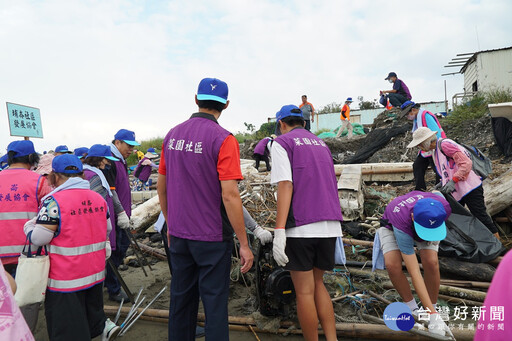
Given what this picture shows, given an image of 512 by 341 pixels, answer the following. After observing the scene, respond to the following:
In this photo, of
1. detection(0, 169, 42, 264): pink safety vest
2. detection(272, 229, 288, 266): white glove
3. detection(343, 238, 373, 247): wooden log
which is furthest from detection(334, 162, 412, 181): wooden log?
detection(0, 169, 42, 264): pink safety vest

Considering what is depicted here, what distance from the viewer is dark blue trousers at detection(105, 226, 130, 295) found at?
4.01 metres

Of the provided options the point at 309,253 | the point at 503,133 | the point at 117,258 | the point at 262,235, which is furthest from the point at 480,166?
the point at 117,258

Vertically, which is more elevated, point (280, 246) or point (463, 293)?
point (280, 246)

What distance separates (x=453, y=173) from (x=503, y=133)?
4.18 meters

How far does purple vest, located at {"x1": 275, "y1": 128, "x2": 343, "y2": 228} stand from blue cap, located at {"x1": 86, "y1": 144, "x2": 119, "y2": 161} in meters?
2.30

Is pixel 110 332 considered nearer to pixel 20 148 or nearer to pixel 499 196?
pixel 20 148

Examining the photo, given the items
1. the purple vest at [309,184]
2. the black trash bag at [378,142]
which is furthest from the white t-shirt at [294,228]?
the black trash bag at [378,142]

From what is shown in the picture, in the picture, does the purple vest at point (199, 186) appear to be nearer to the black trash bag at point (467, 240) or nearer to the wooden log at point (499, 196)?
the black trash bag at point (467, 240)

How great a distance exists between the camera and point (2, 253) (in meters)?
2.85

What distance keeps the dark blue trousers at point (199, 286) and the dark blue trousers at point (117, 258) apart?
6.23 ft

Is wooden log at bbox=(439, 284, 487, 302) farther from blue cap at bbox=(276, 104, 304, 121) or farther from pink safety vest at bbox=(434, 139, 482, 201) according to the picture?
blue cap at bbox=(276, 104, 304, 121)

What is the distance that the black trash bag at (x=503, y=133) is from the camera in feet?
23.1

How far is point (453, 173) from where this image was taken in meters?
4.23

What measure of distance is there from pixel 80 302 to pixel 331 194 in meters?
2.18
